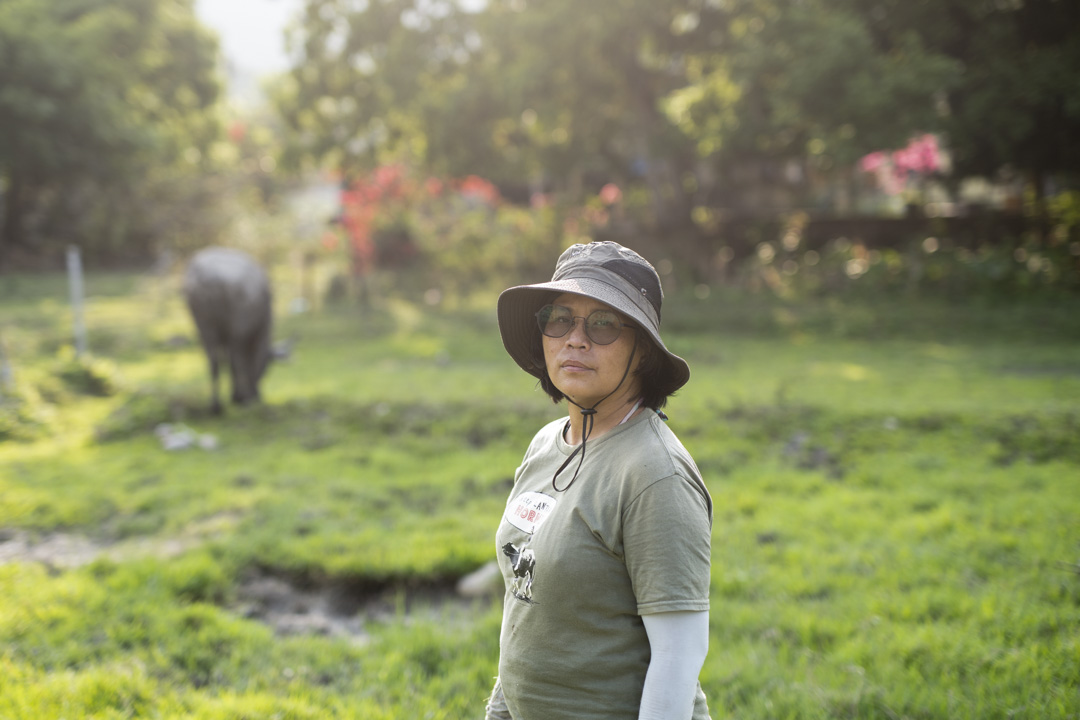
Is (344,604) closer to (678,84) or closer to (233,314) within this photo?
(233,314)

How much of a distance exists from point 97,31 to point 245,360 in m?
16.4

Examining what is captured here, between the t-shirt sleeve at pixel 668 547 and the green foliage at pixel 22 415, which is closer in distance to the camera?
the t-shirt sleeve at pixel 668 547

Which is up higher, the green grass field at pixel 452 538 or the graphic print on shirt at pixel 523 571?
the graphic print on shirt at pixel 523 571

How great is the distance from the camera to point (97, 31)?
2000 centimetres

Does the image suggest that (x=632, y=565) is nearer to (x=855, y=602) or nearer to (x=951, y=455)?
(x=855, y=602)

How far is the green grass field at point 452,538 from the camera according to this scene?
318 cm

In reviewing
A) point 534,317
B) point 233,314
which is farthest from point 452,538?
point 233,314

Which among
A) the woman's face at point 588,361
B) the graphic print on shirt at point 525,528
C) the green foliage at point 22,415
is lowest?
the green foliage at point 22,415

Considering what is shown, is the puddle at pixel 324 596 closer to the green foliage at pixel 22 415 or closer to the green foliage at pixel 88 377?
the green foliage at pixel 22 415

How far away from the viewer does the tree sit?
61.7ft

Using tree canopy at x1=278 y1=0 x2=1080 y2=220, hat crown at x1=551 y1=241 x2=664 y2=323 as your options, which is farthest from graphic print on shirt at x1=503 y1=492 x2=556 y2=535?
tree canopy at x1=278 y1=0 x2=1080 y2=220

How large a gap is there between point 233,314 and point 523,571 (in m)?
7.03

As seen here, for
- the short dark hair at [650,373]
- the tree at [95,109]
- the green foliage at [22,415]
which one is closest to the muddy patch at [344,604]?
the short dark hair at [650,373]

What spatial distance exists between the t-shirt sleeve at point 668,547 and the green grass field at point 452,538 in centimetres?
172
